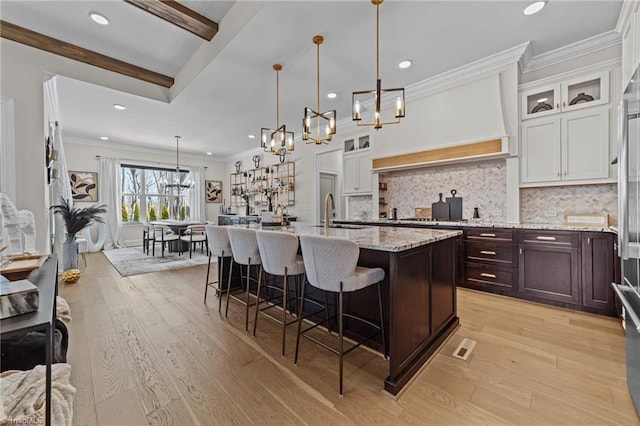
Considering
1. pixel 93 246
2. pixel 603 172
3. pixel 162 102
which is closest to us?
pixel 603 172

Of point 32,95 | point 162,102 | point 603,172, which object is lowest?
point 603,172

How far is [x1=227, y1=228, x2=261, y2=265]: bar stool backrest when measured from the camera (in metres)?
2.42

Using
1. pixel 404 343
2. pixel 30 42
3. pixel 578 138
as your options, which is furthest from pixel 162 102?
pixel 578 138

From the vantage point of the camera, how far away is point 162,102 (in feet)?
14.2

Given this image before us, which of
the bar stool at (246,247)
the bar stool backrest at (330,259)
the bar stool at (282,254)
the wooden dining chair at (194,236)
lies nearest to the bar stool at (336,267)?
the bar stool backrest at (330,259)

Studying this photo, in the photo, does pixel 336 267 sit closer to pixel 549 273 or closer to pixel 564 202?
pixel 549 273

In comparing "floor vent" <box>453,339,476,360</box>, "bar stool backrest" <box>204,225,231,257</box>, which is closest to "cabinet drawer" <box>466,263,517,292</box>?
"floor vent" <box>453,339,476,360</box>

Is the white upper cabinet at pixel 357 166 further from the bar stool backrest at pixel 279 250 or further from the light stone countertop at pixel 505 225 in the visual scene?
the bar stool backrest at pixel 279 250

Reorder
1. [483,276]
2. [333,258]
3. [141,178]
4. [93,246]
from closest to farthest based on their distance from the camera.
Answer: [333,258] → [483,276] → [93,246] → [141,178]

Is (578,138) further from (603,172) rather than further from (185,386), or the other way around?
(185,386)

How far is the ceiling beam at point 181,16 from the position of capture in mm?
2436

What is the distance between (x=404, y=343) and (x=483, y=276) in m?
2.20

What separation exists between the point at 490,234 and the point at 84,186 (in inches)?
353

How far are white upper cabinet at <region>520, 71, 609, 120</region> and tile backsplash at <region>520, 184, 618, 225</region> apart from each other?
91 cm
